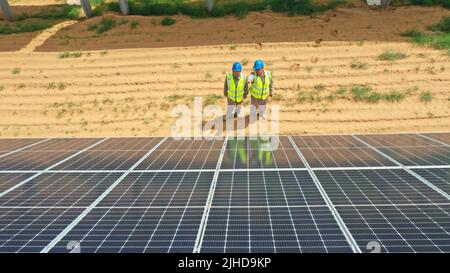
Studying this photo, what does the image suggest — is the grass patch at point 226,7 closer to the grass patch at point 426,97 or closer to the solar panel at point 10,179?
the grass patch at point 426,97

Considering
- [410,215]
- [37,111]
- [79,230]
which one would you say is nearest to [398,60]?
[410,215]

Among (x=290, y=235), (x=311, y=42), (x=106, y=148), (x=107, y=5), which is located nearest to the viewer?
(x=290, y=235)

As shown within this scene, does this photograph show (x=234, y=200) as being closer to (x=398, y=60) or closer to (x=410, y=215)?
(x=410, y=215)

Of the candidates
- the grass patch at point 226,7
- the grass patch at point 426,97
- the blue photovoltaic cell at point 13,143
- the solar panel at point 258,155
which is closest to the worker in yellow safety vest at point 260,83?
the solar panel at point 258,155

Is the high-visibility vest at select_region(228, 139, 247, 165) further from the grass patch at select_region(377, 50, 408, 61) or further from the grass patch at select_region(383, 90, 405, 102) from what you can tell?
the grass patch at select_region(377, 50, 408, 61)

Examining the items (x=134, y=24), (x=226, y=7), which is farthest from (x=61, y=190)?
(x=226, y=7)

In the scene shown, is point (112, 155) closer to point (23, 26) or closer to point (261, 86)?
point (261, 86)
